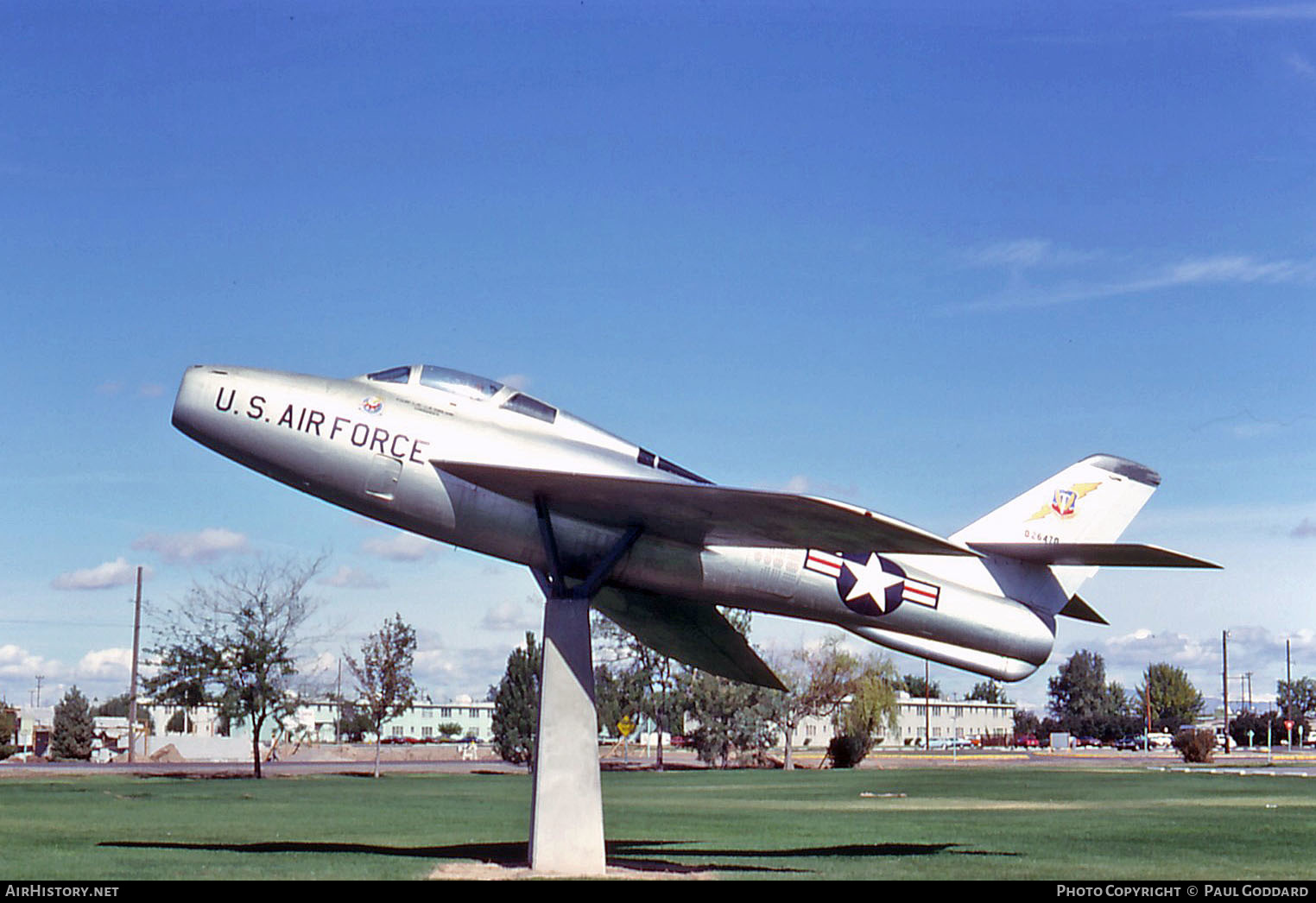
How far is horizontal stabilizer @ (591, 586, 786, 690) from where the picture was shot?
19.9 metres

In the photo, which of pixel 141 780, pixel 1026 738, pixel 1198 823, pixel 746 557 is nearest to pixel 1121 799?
pixel 1198 823

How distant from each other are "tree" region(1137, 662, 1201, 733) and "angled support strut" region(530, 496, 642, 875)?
142746mm

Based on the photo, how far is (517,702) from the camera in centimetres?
5944

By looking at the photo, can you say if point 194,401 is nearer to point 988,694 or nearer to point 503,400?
point 503,400

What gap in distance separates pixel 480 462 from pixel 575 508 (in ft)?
4.56

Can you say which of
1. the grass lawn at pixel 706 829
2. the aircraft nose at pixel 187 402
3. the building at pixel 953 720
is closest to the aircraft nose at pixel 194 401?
the aircraft nose at pixel 187 402

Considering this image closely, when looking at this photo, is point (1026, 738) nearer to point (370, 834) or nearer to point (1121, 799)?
point (1121, 799)

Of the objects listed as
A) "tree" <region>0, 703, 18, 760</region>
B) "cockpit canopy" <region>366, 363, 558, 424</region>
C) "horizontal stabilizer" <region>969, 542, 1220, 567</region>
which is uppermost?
"cockpit canopy" <region>366, 363, 558, 424</region>

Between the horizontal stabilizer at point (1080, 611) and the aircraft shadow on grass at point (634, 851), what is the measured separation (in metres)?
3.92

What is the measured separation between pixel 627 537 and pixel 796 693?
50.4 metres

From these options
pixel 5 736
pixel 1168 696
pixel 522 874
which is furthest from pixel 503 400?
pixel 1168 696

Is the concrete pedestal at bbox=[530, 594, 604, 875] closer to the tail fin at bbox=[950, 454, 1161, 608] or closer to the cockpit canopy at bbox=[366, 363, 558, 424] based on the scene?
the cockpit canopy at bbox=[366, 363, 558, 424]

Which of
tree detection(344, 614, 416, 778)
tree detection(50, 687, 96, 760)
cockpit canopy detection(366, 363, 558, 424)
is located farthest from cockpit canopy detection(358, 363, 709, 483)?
tree detection(50, 687, 96, 760)

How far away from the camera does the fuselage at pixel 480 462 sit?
16734 mm
